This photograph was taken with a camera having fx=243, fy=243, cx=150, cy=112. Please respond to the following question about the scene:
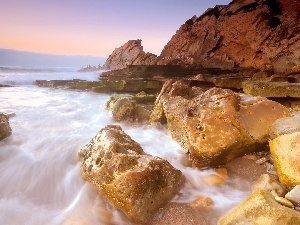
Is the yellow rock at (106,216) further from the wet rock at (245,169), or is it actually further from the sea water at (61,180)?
the wet rock at (245,169)

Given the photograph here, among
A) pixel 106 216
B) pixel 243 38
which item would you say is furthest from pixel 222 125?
pixel 243 38

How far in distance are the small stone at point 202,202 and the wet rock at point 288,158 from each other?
0.91m

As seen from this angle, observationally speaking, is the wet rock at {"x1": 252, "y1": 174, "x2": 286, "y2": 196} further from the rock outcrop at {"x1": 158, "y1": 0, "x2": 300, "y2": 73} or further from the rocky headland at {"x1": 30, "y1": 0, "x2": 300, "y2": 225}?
the rock outcrop at {"x1": 158, "y1": 0, "x2": 300, "y2": 73}

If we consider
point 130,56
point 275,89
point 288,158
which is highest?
point 130,56

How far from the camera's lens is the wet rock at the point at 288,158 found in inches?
110

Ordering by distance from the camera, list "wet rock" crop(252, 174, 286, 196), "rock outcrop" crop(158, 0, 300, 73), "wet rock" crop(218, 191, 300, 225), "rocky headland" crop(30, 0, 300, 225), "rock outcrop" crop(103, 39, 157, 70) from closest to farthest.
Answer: "wet rock" crop(218, 191, 300, 225) < "rocky headland" crop(30, 0, 300, 225) < "wet rock" crop(252, 174, 286, 196) < "rock outcrop" crop(158, 0, 300, 73) < "rock outcrop" crop(103, 39, 157, 70)

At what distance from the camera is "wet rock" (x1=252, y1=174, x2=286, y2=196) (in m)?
2.85

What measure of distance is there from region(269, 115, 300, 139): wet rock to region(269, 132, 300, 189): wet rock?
1.53ft

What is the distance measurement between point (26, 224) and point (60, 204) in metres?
0.52

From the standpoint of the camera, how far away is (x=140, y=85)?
14.2m

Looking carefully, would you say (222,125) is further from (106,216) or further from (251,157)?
(106,216)

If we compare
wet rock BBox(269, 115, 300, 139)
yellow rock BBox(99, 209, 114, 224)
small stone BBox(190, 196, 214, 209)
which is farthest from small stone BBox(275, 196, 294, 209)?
yellow rock BBox(99, 209, 114, 224)

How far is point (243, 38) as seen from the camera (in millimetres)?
27719

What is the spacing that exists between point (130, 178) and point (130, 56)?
108 ft
